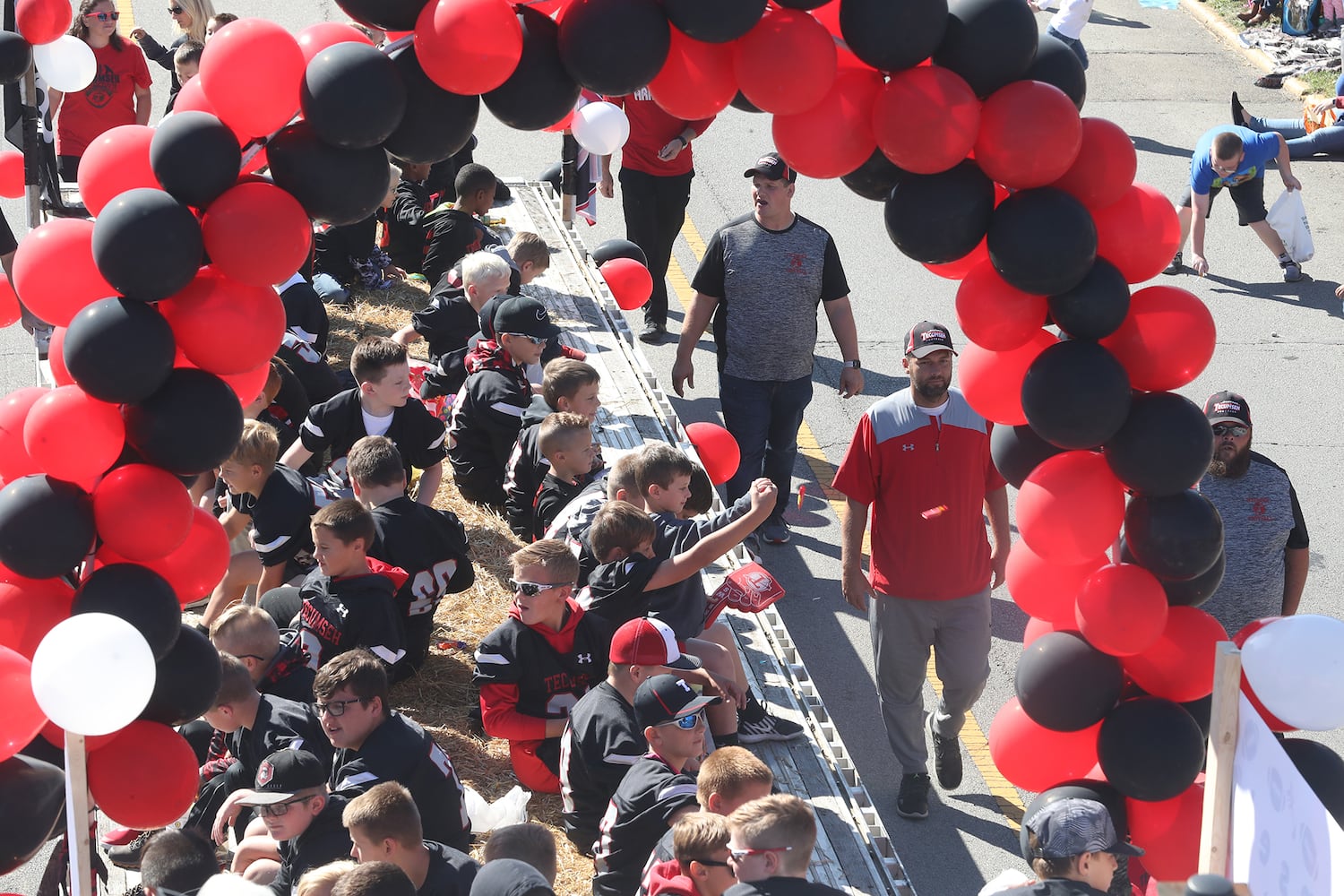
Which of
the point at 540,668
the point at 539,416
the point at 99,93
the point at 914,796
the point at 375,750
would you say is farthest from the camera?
the point at 99,93

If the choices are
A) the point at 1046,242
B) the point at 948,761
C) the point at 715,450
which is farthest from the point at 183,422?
the point at 948,761

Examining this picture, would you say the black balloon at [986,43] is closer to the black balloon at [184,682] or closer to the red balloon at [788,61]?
the red balloon at [788,61]

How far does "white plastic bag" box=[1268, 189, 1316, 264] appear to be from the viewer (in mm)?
11617

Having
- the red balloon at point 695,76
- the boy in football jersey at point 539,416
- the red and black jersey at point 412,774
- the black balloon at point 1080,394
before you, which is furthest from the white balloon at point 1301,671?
the boy in football jersey at point 539,416

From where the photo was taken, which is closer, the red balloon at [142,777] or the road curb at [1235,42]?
the red balloon at [142,777]

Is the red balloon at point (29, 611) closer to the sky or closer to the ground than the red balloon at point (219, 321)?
closer to the ground

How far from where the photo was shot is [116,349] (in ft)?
11.6

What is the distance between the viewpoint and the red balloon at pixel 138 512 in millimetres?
3682

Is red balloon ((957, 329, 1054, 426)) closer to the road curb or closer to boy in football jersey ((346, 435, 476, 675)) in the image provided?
boy in football jersey ((346, 435, 476, 675))

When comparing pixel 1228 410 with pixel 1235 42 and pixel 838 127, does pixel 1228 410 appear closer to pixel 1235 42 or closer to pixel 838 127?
pixel 838 127

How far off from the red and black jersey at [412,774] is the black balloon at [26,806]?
1.26 metres

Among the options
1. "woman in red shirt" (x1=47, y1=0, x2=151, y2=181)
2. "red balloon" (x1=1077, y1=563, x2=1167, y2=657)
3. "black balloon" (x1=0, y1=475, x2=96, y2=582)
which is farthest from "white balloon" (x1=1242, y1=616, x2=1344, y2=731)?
"woman in red shirt" (x1=47, y1=0, x2=151, y2=181)

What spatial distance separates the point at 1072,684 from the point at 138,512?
2.59 m

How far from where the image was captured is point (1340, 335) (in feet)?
36.3
